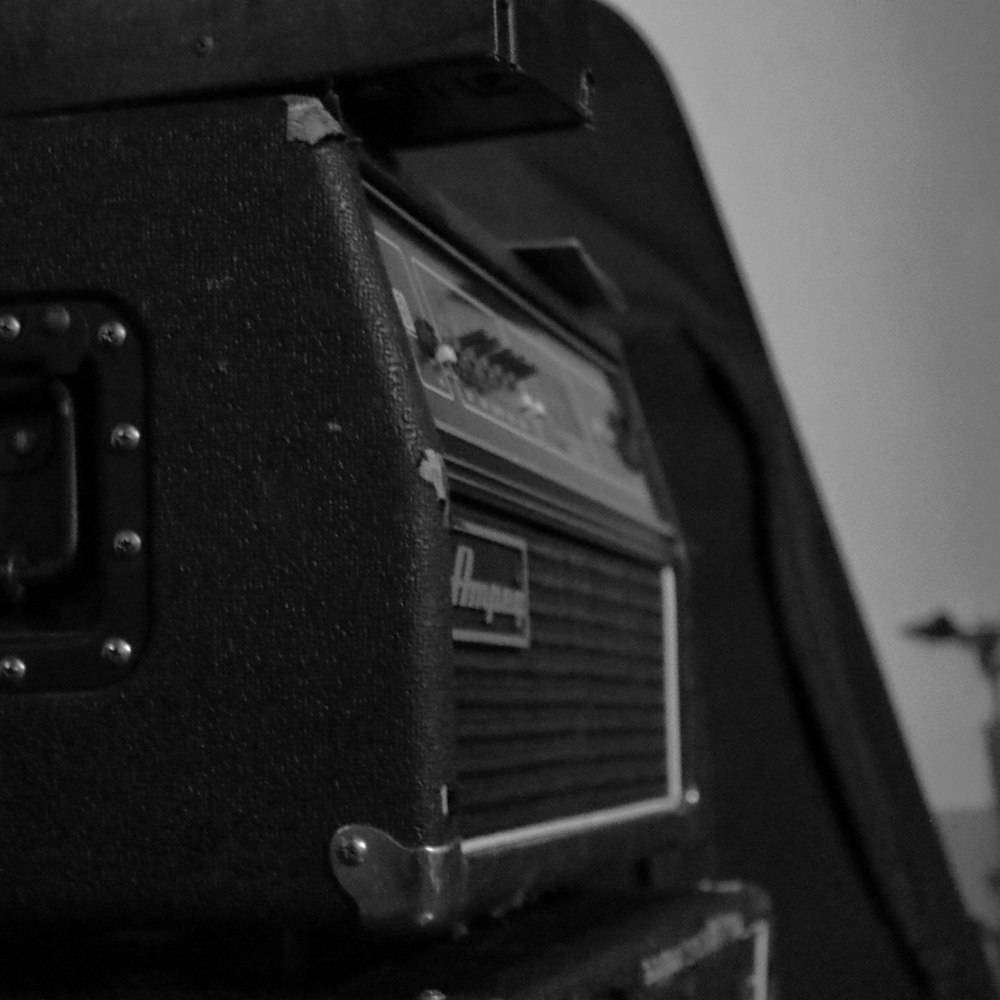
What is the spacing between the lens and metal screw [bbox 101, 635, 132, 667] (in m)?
0.74

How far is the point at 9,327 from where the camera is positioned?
77 centimetres

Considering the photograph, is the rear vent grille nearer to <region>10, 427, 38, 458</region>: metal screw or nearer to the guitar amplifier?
the guitar amplifier

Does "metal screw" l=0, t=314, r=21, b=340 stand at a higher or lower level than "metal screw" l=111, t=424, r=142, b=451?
higher

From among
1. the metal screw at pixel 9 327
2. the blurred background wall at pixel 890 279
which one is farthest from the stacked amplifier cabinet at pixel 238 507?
the blurred background wall at pixel 890 279

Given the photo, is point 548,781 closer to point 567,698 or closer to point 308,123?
point 567,698

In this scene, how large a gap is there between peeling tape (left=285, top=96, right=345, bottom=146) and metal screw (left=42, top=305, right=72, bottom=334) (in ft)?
0.44

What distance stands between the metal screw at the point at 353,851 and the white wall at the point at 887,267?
130cm

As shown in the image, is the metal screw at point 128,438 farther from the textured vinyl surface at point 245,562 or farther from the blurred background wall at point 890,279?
the blurred background wall at point 890,279

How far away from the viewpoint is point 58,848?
73 cm

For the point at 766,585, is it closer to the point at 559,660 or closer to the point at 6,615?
the point at 559,660

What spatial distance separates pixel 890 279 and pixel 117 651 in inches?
56.1

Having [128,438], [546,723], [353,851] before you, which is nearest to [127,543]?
[128,438]

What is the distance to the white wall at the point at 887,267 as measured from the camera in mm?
1913

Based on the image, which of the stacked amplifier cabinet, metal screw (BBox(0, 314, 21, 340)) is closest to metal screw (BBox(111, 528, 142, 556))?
the stacked amplifier cabinet
